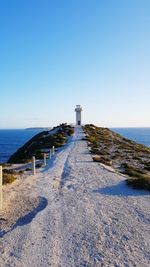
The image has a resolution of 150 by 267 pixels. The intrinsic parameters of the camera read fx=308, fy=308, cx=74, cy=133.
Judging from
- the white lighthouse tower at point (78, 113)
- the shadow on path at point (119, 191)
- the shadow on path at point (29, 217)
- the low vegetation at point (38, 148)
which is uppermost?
the white lighthouse tower at point (78, 113)

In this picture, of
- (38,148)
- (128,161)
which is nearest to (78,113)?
(38,148)

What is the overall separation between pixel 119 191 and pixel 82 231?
585 cm

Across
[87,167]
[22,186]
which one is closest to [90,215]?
[22,186]

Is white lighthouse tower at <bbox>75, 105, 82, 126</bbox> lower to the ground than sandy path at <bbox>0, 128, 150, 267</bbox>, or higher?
higher

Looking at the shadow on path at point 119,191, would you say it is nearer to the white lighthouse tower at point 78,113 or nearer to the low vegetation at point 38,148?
the low vegetation at point 38,148

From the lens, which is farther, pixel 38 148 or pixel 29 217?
pixel 38 148

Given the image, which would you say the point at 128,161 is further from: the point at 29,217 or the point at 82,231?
the point at 82,231

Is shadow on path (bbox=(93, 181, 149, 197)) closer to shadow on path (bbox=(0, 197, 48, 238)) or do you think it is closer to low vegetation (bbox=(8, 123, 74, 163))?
shadow on path (bbox=(0, 197, 48, 238))

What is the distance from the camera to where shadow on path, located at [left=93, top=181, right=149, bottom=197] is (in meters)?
13.4

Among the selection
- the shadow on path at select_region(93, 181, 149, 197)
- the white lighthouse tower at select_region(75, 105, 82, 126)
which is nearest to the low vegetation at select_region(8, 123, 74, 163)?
the shadow on path at select_region(93, 181, 149, 197)

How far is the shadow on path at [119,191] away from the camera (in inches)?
526

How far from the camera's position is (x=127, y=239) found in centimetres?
784

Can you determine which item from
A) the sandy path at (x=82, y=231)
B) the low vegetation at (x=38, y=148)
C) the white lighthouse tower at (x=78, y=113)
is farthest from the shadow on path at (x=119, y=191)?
the white lighthouse tower at (x=78, y=113)

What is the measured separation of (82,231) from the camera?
8414 mm
